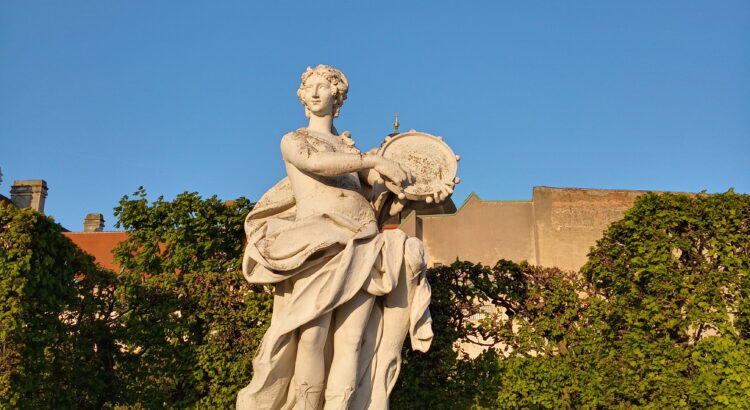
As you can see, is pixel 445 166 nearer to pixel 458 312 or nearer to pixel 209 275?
pixel 458 312

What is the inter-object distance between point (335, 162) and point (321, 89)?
800 millimetres

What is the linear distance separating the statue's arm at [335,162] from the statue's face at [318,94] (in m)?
0.45

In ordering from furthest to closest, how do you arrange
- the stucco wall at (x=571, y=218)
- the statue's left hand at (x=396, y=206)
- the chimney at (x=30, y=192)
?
the chimney at (x=30, y=192) < the stucco wall at (x=571, y=218) < the statue's left hand at (x=396, y=206)

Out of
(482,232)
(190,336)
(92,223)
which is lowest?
(190,336)

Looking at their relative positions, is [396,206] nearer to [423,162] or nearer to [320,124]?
[423,162]

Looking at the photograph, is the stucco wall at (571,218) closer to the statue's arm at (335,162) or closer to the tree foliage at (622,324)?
the tree foliage at (622,324)

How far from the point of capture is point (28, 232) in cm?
784

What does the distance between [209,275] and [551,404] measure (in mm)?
4042

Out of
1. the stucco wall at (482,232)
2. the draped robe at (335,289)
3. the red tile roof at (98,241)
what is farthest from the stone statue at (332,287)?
the red tile roof at (98,241)

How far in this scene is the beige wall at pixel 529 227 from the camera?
Answer: 21484mm

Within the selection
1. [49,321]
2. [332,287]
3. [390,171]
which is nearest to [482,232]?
A: [49,321]

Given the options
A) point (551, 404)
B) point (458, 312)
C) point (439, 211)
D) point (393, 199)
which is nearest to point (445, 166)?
point (393, 199)

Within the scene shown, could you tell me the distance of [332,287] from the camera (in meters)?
5.58

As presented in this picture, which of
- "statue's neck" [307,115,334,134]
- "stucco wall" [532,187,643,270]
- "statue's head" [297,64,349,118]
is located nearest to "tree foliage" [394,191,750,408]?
Answer: "statue's neck" [307,115,334,134]
